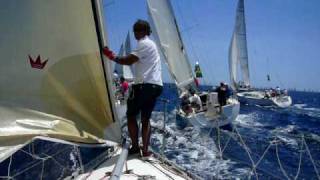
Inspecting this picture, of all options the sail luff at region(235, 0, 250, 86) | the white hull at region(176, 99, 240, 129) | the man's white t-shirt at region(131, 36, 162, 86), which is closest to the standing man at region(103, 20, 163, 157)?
the man's white t-shirt at region(131, 36, 162, 86)

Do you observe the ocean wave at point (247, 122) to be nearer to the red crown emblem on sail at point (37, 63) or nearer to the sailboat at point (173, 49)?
the sailboat at point (173, 49)

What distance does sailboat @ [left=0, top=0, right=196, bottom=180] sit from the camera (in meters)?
3.08

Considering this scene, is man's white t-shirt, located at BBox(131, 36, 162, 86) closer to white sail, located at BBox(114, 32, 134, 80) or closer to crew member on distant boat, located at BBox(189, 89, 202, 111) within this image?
crew member on distant boat, located at BBox(189, 89, 202, 111)

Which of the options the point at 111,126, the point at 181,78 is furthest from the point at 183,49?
the point at 111,126

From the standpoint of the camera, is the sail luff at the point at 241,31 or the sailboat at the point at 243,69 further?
the sail luff at the point at 241,31

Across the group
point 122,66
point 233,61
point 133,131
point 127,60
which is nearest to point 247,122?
point 122,66

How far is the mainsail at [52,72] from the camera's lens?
122 inches

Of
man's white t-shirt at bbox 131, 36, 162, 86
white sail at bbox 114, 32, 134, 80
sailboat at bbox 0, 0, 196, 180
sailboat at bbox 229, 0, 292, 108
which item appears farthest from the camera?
sailboat at bbox 229, 0, 292, 108

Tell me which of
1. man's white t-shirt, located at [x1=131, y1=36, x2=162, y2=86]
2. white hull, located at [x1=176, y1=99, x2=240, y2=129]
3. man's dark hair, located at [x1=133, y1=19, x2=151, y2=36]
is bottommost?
white hull, located at [x1=176, y1=99, x2=240, y2=129]

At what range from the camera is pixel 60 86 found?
133 inches

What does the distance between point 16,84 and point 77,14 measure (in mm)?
821

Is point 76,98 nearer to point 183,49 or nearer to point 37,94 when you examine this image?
point 37,94

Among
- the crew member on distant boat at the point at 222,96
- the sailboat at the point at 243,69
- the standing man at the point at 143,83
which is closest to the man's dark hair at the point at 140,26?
the standing man at the point at 143,83

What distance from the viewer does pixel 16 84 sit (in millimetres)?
3160
